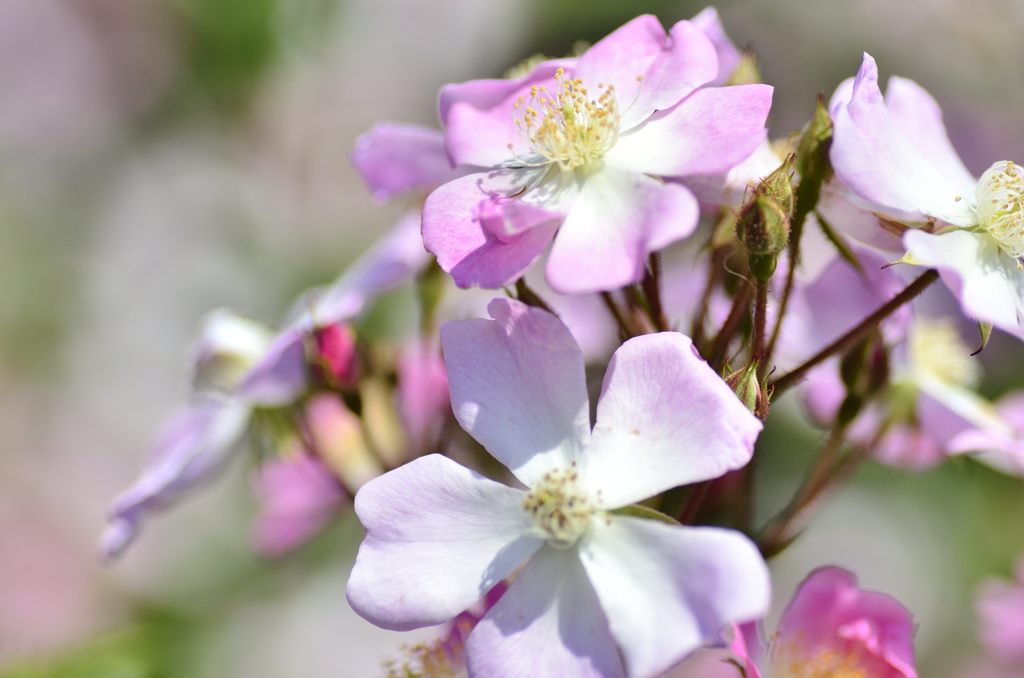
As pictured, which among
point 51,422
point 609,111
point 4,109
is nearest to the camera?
point 609,111

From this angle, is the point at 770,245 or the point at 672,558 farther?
the point at 770,245

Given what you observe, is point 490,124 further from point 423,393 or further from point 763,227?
point 423,393

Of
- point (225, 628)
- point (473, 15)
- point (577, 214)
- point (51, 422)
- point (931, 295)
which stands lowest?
point (931, 295)

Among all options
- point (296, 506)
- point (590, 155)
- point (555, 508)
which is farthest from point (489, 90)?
point (296, 506)

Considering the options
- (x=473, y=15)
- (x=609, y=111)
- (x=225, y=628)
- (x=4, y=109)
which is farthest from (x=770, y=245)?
(x=4, y=109)

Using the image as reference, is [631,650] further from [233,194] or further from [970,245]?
[233,194]

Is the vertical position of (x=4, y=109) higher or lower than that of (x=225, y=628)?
higher
